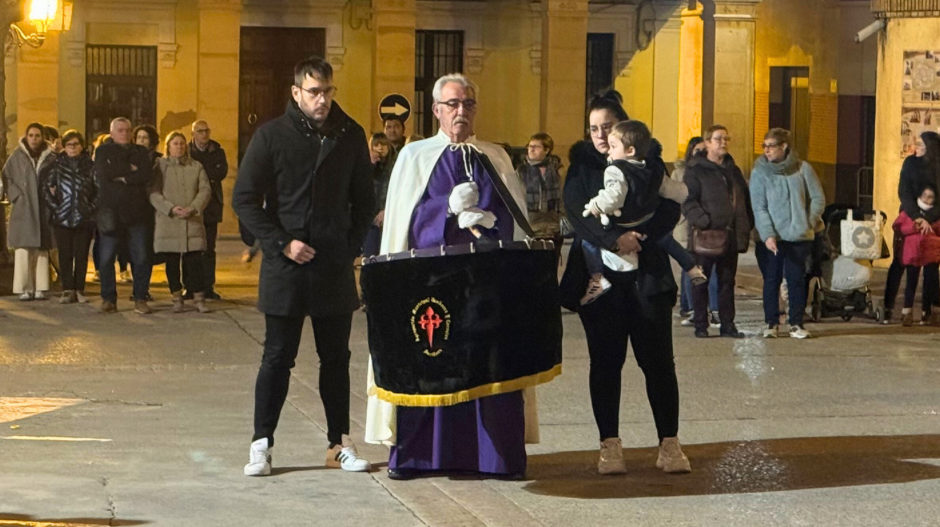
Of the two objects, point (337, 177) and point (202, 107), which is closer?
point (337, 177)

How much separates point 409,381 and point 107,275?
307 inches

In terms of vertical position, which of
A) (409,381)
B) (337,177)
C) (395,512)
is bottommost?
(395,512)

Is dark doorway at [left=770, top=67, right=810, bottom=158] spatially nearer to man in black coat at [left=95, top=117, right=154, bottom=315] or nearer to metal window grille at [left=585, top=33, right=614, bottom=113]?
metal window grille at [left=585, top=33, right=614, bottom=113]

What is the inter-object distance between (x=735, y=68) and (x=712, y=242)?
13851 millimetres

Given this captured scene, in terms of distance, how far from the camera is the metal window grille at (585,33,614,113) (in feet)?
108

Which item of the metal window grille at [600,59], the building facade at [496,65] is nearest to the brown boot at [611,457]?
the building facade at [496,65]

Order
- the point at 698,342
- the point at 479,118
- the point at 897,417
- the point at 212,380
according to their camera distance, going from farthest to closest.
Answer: the point at 479,118, the point at 698,342, the point at 212,380, the point at 897,417

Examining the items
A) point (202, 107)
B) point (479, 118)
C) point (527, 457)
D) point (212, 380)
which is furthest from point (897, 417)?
point (479, 118)

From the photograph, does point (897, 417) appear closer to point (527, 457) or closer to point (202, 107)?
point (527, 457)

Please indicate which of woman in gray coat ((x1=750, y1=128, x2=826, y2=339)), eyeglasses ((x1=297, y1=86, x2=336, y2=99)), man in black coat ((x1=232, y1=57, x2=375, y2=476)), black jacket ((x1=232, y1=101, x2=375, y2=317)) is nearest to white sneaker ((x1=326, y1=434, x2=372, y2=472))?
man in black coat ((x1=232, y1=57, x2=375, y2=476))

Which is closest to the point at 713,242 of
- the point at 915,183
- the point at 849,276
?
the point at 849,276

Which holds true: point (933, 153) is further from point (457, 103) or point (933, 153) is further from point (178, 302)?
point (457, 103)

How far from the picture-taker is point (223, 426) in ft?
31.0

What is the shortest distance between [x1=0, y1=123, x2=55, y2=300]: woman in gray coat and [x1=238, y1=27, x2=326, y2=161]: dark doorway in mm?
14371
